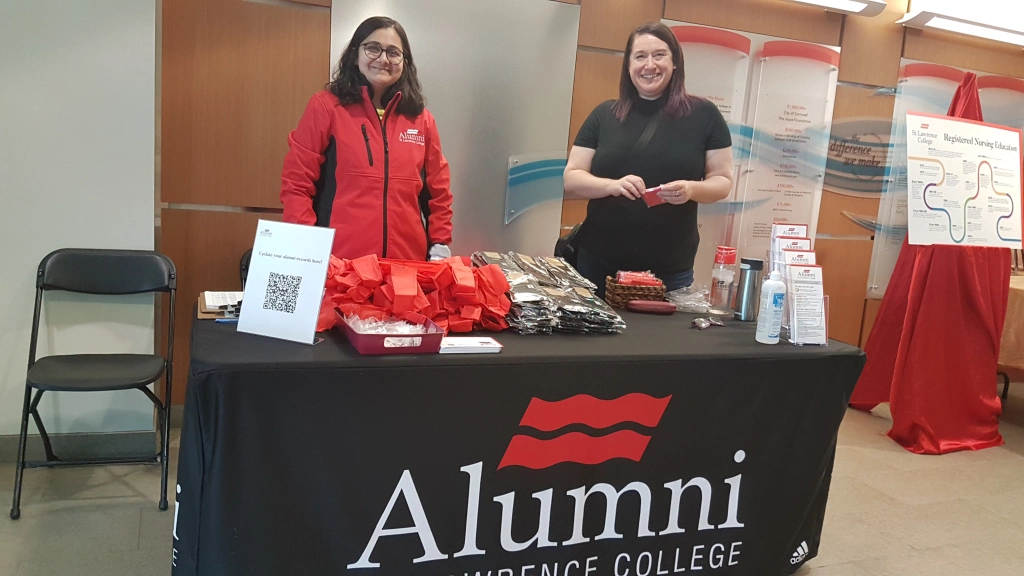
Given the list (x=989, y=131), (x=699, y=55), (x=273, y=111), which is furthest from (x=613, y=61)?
(x=989, y=131)

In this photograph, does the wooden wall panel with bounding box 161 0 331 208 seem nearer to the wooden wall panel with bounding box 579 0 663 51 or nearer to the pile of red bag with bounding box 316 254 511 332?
the wooden wall panel with bounding box 579 0 663 51

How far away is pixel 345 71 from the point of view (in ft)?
8.05

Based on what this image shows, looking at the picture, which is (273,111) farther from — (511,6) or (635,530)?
(635,530)

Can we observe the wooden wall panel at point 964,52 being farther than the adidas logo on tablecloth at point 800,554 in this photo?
Yes

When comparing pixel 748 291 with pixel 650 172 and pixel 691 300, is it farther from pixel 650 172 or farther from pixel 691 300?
pixel 650 172

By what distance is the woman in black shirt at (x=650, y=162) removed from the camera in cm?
245

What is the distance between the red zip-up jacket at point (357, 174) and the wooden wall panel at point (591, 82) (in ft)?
3.84

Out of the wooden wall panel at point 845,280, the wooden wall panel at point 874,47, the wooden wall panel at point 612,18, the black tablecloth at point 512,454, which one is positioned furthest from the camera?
the wooden wall panel at point 845,280

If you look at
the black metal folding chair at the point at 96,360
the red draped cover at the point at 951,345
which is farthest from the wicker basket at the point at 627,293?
the red draped cover at the point at 951,345

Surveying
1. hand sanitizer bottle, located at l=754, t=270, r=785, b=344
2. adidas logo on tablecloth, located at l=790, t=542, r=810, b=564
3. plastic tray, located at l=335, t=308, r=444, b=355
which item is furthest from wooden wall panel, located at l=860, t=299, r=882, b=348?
plastic tray, located at l=335, t=308, r=444, b=355

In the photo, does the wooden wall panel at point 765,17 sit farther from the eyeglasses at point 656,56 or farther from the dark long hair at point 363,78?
the dark long hair at point 363,78

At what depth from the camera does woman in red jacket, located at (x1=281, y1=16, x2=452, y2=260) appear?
A: 2.44 meters

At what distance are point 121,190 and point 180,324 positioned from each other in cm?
78

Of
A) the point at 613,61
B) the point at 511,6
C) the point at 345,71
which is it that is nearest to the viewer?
the point at 345,71
